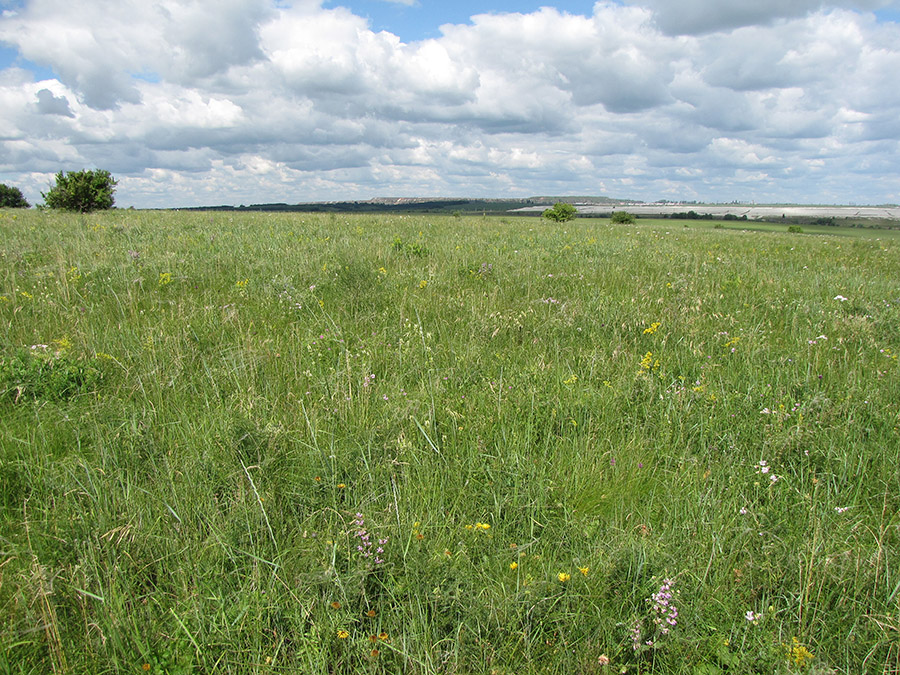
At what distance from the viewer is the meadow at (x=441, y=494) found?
165 centimetres

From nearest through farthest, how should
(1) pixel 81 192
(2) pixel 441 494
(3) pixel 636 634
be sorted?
(3) pixel 636 634, (2) pixel 441 494, (1) pixel 81 192

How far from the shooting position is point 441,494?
7.63 feet

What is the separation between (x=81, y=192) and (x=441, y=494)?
32.4 metres

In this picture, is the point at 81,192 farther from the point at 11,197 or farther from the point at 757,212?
the point at 757,212

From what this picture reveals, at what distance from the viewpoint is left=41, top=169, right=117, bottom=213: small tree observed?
2552 centimetres

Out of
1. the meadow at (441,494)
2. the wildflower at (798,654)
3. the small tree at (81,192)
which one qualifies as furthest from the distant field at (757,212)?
the wildflower at (798,654)

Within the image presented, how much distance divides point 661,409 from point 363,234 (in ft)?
31.5

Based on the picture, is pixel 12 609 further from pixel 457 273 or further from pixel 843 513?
pixel 457 273

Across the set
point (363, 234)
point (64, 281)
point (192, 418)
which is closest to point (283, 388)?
point (192, 418)

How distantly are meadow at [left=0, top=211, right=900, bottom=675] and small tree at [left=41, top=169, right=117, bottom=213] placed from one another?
Result: 2702 cm

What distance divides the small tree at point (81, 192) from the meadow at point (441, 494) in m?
27.0

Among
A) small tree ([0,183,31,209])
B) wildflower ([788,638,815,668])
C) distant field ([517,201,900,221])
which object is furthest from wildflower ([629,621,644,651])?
distant field ([517,201,900,221])

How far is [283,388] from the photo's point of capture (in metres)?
3.42

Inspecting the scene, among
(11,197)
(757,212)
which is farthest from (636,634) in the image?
(757,212)
